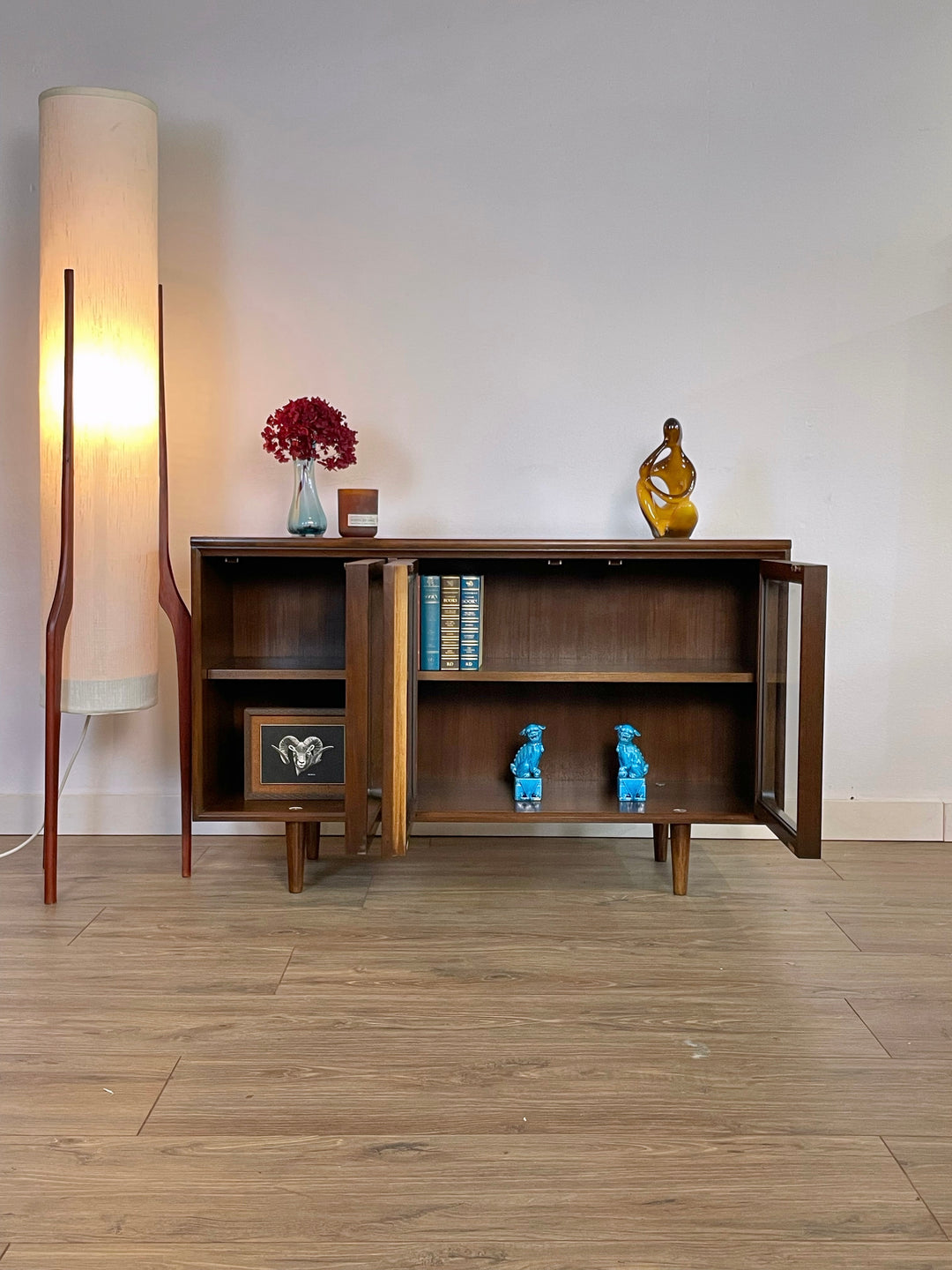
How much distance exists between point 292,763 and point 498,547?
A: 0.68m

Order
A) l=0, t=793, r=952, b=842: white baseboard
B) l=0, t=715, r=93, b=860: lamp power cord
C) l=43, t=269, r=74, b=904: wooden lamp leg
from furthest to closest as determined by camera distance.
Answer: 1. l=0, t=793, r=952, b=842: white baseboard
2. l=0, t=715, r=93, b=860: lamp power cord
3. l=43, t=269, r=74, b=904: wooden lamp leg

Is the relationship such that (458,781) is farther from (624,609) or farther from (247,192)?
(247,192)

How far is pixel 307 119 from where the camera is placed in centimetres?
266

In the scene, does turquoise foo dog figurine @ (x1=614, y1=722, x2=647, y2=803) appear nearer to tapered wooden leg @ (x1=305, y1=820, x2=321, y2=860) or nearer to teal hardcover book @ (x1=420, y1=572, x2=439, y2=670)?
teal hardcover book @ (x1=420, y1=572, x2=439, y2=670)

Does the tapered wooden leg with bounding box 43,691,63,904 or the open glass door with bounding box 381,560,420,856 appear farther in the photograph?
the tapered wooden leg with bounding box 43,691,63,904

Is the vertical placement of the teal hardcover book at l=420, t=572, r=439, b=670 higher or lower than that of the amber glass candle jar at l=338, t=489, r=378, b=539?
lower

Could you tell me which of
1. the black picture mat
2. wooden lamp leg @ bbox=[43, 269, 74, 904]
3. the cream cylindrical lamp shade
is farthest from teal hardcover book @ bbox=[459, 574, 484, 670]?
wooden lamp leg @ bbox=[43, 269, 74, 904]

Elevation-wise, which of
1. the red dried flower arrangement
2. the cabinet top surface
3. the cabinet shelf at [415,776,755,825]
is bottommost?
the cabinet shelf at [415,776,755,825]

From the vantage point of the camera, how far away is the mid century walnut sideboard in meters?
2.29

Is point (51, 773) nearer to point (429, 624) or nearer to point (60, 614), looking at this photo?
point (60, 614)

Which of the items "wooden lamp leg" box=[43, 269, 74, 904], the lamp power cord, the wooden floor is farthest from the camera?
the lamp power cord

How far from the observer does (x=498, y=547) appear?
2295 mm

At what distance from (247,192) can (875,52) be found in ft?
5.33

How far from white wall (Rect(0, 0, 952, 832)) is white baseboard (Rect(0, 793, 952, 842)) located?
4cm
